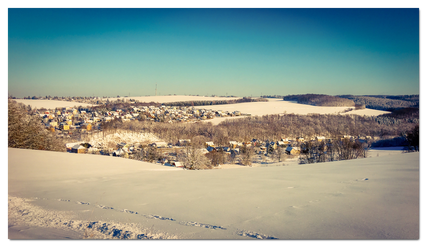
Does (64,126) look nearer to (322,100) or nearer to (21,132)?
(21,132)

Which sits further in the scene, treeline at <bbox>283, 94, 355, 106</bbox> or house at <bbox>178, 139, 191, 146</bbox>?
treeline at <bbox>283, 94, 355, 106</bbox>

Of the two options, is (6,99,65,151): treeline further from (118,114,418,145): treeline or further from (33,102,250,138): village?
(118,114,418,145): treeline

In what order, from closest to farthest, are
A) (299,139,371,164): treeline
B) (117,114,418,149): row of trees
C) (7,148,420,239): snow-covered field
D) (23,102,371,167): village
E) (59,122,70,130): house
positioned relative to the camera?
1. (7,148,420,239): snow-covered field
2. (299,139,371,164): treeline
3. (23,102,371,167): village
4. (59,122,70,130): house
5. (117,114,418,149): row of trees

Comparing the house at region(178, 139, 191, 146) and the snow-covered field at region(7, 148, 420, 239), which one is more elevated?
the snow-covered field at region(7, 148, 420, 239)

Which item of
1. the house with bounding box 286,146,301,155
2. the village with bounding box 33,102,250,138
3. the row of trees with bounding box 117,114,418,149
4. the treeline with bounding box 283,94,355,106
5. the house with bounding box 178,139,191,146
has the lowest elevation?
the house with bounding box 286,146,301,155

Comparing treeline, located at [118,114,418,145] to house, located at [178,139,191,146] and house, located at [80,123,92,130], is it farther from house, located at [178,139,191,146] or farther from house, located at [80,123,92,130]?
house, located at [80,123,92,130]

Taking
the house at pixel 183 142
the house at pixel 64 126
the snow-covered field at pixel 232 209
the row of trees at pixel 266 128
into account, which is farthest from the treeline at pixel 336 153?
the house at pixel 64 126

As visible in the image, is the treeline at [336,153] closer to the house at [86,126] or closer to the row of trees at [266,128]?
the row of trees at [266,128]

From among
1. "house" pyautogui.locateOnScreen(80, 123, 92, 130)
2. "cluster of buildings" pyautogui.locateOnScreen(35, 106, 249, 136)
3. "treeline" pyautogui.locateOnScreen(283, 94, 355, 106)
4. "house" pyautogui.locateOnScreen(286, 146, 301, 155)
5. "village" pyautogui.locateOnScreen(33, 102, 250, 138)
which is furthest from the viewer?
"treeline" pyautogui.locateOnScreen(283, 94, 355, 106)

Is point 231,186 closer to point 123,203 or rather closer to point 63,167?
point 123,203

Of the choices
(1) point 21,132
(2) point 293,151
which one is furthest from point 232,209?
(2) point 293,151

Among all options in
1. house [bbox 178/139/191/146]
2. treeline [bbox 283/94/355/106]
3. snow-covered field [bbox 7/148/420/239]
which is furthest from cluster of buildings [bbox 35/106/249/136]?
snow-covered field [bbox 7/148/420/239]
